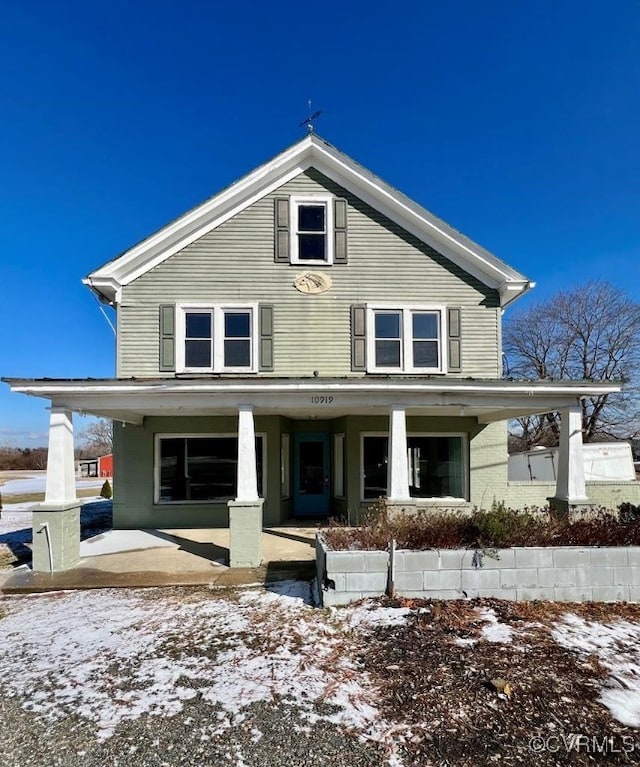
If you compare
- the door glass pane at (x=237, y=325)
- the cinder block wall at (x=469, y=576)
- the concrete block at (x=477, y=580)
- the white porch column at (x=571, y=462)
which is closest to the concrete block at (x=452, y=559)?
the cinder block wall at (x=469, y=576)

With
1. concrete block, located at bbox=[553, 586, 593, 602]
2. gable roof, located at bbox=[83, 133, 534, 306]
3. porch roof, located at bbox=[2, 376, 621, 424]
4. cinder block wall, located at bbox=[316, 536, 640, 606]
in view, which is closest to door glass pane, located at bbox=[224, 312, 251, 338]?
gable roof, located at bbox=[83, 133, 534, 306]

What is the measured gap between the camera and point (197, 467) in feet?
37.5

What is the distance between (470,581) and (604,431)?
93.5 feet

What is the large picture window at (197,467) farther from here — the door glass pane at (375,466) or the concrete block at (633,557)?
the concrete block at (633,557)

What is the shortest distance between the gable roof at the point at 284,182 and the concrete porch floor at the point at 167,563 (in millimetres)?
5452

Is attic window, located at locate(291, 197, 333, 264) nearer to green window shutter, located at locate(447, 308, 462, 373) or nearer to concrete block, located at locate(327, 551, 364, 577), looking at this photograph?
green window shutter, located at locate(447, 308, 462, 373)

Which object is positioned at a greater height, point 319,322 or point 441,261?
point 441,261

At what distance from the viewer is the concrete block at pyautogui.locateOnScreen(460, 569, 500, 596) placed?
19.4 ft

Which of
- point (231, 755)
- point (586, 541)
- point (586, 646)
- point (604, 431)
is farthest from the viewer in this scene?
point (604, 431)

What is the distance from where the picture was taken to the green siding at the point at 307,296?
10953 mm

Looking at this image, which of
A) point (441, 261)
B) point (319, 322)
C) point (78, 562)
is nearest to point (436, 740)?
point (78, 562)

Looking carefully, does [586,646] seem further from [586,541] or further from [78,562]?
[78,562]

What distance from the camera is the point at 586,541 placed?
636cm

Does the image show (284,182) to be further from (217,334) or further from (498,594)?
(498,594)
